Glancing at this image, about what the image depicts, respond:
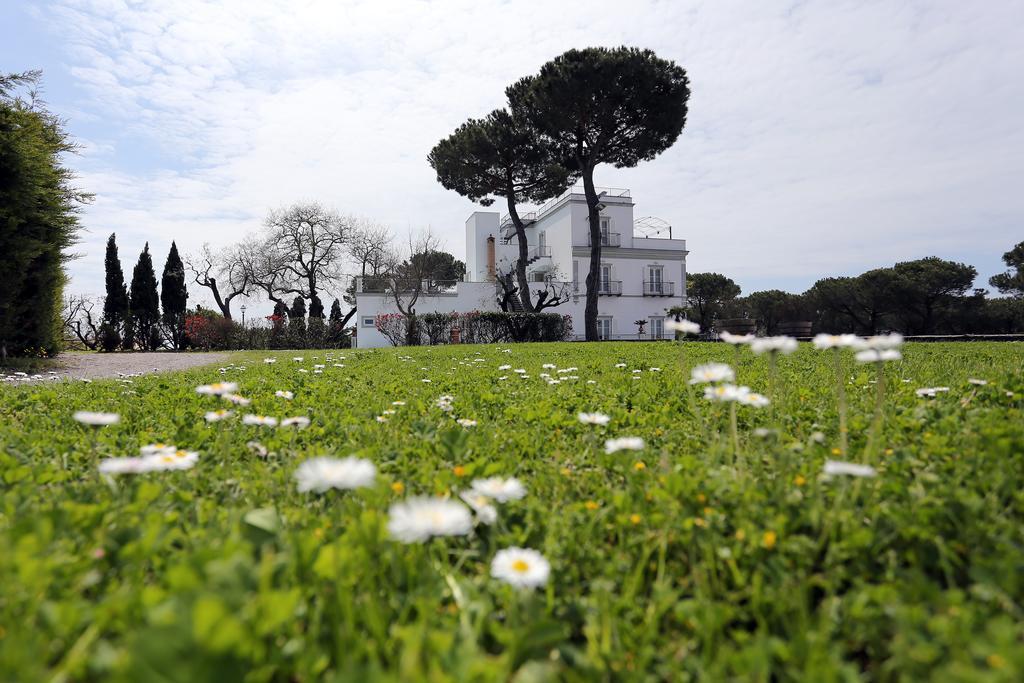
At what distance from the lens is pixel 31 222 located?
8312 millimetres

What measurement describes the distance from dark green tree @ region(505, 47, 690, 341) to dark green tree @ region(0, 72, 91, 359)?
13.9 m

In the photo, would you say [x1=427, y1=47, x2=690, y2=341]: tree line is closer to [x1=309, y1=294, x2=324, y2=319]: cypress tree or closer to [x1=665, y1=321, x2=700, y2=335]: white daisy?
[x1=309, y1=294, x2=324, y2=319]: cypress tree

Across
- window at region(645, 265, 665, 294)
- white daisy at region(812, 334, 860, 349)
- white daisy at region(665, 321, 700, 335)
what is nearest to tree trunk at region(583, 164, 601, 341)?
window at region(645, 265, 665, 294)

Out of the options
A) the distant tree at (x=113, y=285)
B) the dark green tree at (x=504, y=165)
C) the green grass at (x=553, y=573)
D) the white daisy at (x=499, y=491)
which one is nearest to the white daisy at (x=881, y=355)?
the green grass at (x=553, y=573)

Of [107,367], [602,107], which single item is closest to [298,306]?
[602,107]

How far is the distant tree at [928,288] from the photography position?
93.8 ft

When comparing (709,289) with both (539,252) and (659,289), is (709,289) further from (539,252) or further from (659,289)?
(539,252)

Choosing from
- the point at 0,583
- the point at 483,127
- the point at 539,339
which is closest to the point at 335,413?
the point at 0,583

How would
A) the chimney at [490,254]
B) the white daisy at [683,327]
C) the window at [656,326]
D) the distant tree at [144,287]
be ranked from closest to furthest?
the white daisy at [683,327] → the distant tree at [144,287] → the window at [656,326] → the chimney at [490,254]

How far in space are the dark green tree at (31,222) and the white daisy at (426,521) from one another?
31.2ft

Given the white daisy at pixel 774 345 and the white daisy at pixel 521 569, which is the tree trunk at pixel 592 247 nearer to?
the white daisy at pixel 774 345

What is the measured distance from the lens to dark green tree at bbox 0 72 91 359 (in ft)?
24.9

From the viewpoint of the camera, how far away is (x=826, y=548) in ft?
3.68

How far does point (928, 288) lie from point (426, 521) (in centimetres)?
3564
